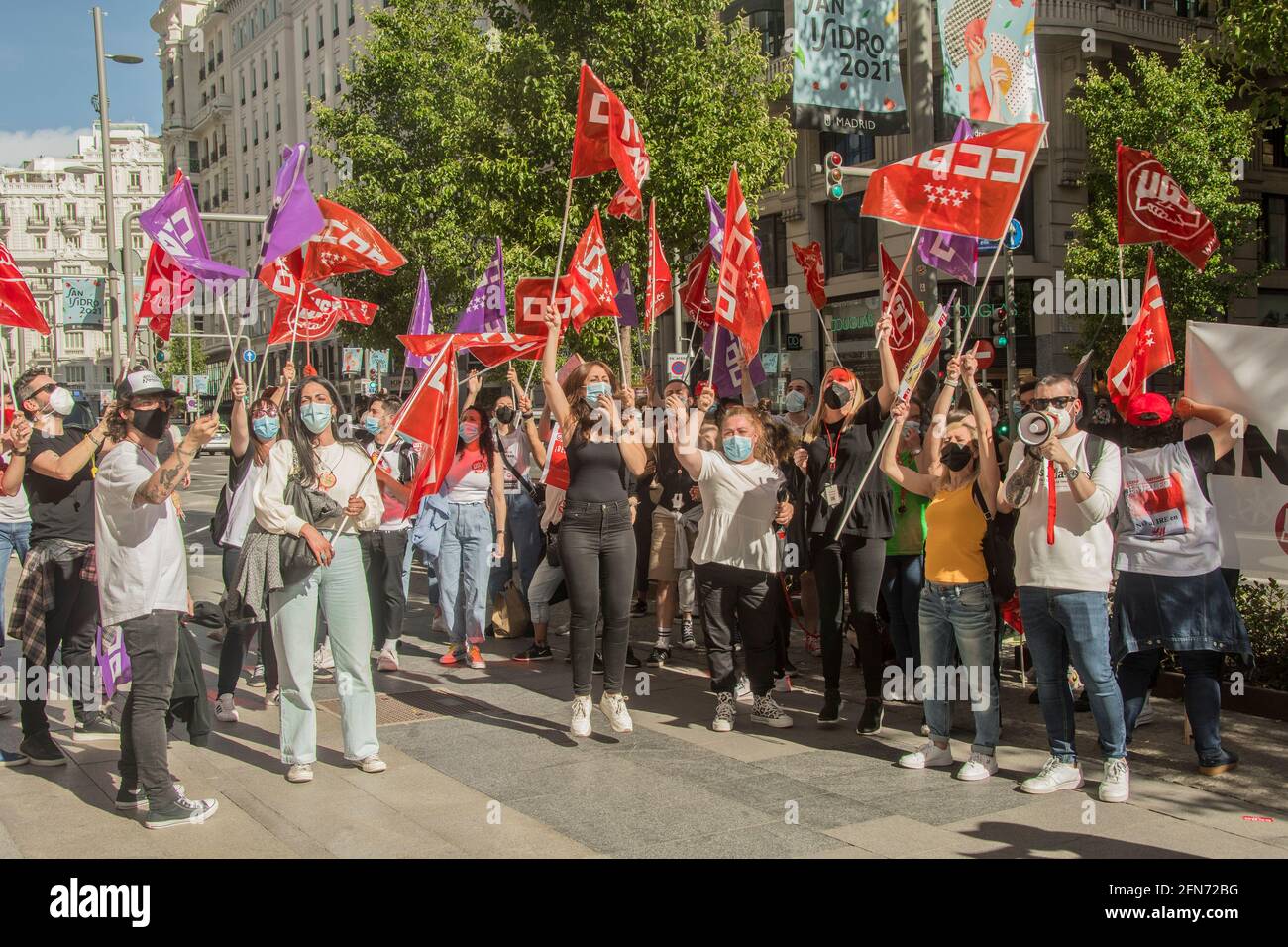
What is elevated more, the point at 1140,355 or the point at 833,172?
the point at 833,172

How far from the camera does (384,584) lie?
887cm

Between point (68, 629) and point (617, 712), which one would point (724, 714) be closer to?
point (617, 712)

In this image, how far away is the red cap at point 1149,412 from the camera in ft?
19.6

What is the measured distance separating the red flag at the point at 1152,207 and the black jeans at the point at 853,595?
3804 mm

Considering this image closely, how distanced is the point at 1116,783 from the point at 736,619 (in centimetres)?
231

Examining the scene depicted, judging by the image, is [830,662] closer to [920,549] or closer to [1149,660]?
[920,549]

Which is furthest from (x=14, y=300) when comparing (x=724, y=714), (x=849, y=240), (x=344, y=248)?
(x=849, y=240)

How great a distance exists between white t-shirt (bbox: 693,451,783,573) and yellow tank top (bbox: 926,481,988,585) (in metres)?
1.10

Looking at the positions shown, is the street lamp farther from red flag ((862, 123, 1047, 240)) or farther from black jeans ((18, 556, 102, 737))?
red flag ((862, 123, 1047, 240))

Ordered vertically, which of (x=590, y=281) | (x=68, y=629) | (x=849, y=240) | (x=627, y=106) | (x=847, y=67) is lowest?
(x=68, y=629)

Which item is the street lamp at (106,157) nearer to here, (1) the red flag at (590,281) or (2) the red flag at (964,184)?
(1) the red flag at (590,281)

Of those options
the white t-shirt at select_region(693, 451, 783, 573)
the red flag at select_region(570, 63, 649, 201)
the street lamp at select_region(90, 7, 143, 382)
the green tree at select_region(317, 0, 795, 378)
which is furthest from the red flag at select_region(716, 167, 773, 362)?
the street lamp at select_region(90, 7, 143, 382)

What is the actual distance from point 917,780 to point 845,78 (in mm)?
6967

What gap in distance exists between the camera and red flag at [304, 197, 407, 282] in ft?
28.9
